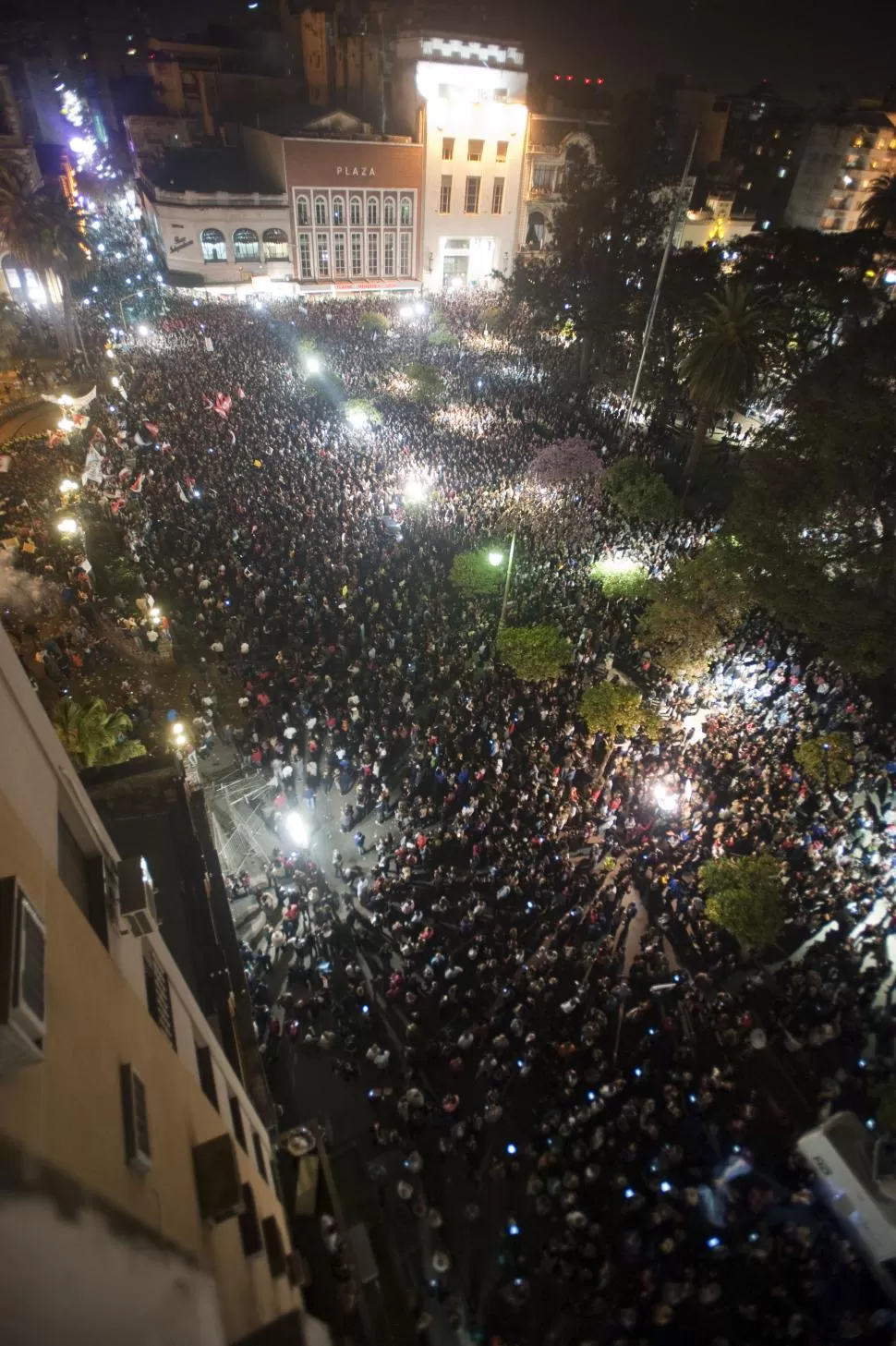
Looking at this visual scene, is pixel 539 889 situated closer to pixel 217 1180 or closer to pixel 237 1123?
pixel 237 1123

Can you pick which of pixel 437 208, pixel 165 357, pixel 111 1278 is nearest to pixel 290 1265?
pixel 111 1278

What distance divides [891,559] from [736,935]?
10487 mm

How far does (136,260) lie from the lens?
55.2 metres

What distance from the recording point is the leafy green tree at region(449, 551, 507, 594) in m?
21.3

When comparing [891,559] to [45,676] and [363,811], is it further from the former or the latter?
[45,676]

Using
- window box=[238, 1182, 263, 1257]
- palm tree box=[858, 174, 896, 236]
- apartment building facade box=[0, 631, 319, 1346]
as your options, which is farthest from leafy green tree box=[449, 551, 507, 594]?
palm tree box=[858, 174, 896, 236]

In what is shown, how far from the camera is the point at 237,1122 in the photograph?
830 cm

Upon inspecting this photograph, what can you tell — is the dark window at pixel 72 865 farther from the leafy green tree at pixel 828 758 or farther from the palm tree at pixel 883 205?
the palm tree at pixel 883 205

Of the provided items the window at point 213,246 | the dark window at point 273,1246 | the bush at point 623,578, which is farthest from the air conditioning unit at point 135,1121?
the window at point 213,246

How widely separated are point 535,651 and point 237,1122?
12783mm

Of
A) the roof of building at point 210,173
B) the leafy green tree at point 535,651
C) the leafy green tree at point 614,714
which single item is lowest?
the leafy green tree at point 614,714

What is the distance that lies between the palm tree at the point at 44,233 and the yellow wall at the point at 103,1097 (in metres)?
42.3

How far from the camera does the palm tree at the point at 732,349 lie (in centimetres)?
2583

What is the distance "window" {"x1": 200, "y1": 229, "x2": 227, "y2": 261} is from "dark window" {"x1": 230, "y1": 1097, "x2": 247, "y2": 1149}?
186 ft
